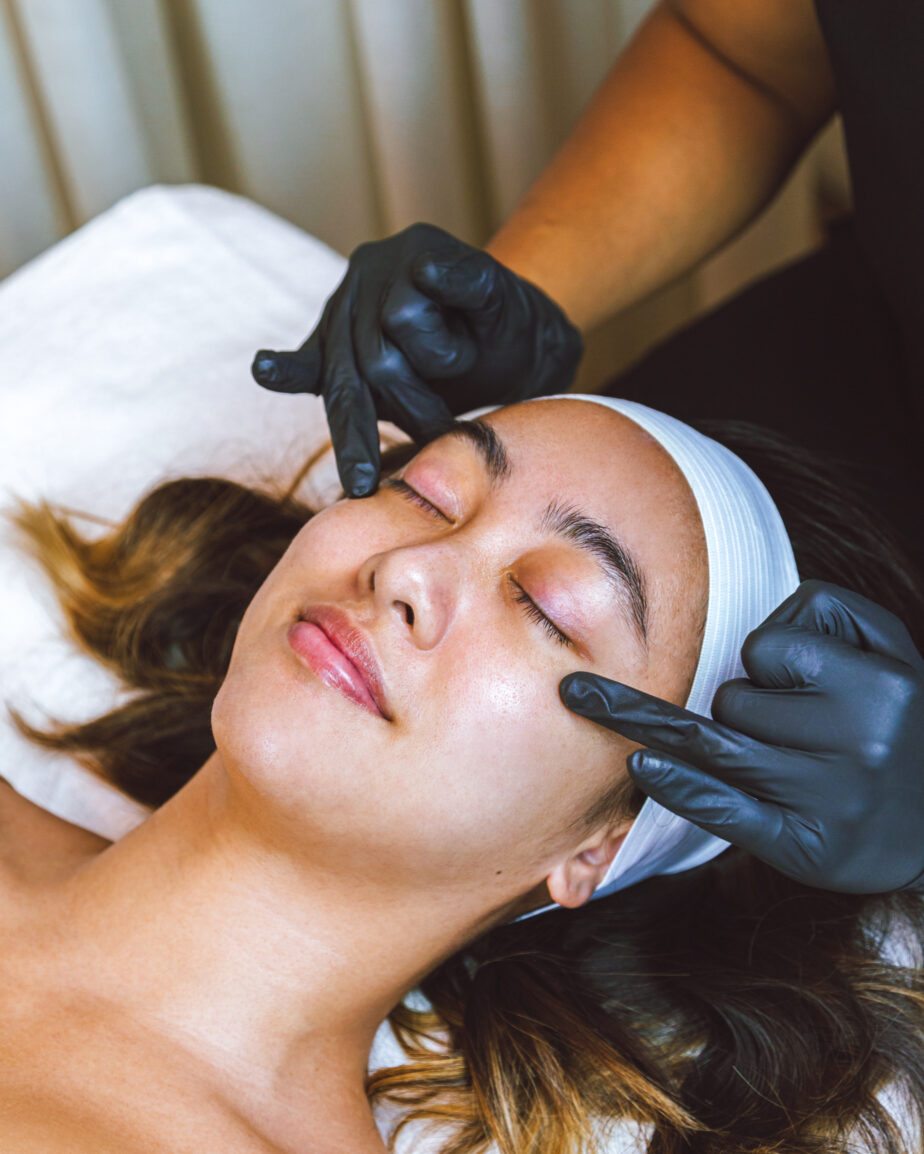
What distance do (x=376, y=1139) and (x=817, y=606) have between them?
28.4 inches

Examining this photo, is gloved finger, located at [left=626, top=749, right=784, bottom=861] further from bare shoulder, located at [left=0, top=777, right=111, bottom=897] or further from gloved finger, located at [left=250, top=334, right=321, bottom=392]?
bare shoulder, located at [left=0, top=777, right=111, bottom=897]

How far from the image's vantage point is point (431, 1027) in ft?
4.65

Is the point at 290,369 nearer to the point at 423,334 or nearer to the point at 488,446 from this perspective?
the point at 423,334

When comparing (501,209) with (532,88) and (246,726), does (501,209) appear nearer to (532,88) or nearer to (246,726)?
(532,88)

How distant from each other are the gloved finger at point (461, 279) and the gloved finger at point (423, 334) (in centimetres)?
2

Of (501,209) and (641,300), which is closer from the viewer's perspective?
(641,300)

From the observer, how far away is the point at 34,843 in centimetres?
147

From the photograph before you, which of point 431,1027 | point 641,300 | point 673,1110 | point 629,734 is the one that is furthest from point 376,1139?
point 641,300

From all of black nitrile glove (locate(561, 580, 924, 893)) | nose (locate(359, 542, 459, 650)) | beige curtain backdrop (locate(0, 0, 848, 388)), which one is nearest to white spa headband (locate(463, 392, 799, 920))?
black nitrile glove (locate(561, 580, 924, 893))

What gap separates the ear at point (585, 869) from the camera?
4.03 feet

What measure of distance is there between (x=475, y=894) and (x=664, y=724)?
29 cm

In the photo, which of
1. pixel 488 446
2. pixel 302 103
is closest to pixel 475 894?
pixel 488 446

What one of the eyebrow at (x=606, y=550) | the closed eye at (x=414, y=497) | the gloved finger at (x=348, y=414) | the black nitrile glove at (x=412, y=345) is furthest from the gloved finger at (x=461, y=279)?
the eyebrow at (x=606, y=550)

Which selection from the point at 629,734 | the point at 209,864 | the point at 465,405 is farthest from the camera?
the point at 465,405
